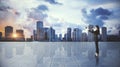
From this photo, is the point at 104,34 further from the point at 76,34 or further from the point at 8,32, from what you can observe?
the point at 8,32

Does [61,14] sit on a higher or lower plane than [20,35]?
higher

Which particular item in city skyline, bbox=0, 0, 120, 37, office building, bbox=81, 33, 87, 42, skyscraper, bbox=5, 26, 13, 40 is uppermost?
city skyline, bbox=0, 0, 120, 37

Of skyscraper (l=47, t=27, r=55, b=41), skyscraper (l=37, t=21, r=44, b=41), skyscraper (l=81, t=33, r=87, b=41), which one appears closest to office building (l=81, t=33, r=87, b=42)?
skyscraper (l=81, t=33, r=87, b=41)

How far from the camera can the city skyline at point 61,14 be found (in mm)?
3920

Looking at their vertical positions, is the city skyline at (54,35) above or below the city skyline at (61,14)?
below

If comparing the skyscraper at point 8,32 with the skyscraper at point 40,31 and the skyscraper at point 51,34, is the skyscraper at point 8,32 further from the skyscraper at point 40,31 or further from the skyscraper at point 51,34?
the skyscraper at point 51,34

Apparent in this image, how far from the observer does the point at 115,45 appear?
3.94 metres

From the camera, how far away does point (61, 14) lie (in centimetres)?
396

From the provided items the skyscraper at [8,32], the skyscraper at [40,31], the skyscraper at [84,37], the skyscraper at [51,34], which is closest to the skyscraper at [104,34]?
the skyscraper at [84,37]

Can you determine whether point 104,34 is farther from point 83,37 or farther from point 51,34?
point 51,34

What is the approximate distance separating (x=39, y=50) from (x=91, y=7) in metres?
0.94

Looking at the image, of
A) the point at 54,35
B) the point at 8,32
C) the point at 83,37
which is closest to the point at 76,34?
the point at 83,37

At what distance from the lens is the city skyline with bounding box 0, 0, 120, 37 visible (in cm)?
392

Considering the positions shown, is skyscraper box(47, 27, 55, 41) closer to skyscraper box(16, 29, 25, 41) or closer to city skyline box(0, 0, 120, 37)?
city skyline box(0, 0, 120, 37)
